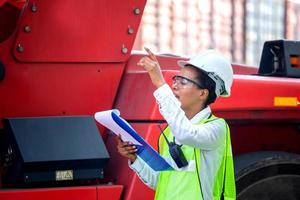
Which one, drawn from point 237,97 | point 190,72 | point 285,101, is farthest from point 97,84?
point 285,101

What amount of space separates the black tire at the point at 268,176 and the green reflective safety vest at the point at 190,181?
3.09 ft

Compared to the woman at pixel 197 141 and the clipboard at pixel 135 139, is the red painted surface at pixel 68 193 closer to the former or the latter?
the woman at pixel 197 141

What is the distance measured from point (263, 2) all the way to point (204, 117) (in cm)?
2600

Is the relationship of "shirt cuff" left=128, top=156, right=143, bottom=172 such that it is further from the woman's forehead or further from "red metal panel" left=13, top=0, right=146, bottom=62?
"red metal panel" left=13, top=0, right=146, bottom=62

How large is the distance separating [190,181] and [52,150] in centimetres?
85

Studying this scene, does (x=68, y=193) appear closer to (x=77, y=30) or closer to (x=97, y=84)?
A: (x=97, y=84)

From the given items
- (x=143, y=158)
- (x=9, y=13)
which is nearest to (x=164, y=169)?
(x=143, y=158)

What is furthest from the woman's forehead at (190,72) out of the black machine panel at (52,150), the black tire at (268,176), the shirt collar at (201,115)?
the black tire at (268,176)

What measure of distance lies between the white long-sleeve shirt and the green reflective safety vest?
3 centimetres

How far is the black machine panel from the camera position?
340cm

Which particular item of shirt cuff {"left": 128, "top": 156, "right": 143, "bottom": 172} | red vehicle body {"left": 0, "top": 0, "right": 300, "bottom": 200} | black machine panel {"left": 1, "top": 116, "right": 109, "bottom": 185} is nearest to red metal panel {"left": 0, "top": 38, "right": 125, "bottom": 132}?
red vehicle body {"left": 0, "top": 0, "right": 300, "bottom": 200}

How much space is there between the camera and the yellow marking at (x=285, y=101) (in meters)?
4.02

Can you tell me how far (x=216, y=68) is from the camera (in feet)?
9.71

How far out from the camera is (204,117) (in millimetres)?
2975
